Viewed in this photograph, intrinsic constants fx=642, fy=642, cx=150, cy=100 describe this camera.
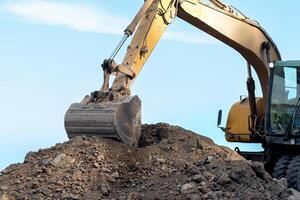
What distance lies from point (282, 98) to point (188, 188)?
12.8 feet

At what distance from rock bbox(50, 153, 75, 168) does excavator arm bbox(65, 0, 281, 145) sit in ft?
1.72

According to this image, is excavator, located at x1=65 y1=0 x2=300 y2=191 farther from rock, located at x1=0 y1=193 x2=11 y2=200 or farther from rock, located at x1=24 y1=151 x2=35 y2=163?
rock, located at x1=0 y1=193 x2=11 y2=200

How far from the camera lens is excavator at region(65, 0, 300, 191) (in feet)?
25.6

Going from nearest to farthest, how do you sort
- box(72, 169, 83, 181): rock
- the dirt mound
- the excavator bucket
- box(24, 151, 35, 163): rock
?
1. the dirt mound
2. box(72, 169, 83, 181): rock
3. the excavator bucket
4. box(24, 151, 35, 163): rock

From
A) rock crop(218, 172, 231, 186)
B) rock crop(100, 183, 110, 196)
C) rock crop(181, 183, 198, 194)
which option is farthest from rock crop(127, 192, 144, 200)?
rock crop(218, 172, 231, 186)

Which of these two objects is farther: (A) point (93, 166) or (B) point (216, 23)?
(B) point (216, 23)

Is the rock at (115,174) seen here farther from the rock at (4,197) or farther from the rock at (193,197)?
the rock at (4,197)

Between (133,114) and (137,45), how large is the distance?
1125mm

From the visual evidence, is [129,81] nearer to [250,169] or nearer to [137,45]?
[137,45]

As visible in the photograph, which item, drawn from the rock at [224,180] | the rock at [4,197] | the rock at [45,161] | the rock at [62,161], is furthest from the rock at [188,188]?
the rock at [4,197]

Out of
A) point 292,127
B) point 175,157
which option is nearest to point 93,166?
point 175,157

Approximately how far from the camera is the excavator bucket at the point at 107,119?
7.61 metres

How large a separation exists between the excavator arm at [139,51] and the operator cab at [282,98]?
985 millimetres

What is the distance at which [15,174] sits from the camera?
7.40 metres
